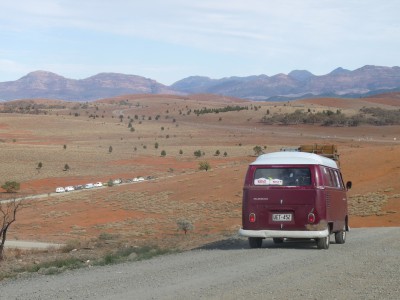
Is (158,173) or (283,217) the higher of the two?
(283,217)

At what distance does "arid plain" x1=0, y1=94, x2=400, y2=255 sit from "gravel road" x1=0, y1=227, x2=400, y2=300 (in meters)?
5.89

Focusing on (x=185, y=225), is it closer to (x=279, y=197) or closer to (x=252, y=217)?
(x=252, y=217)

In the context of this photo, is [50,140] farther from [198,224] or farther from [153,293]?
[153,293]

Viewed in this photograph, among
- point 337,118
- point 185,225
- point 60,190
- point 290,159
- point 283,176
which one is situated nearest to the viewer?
point 283,176

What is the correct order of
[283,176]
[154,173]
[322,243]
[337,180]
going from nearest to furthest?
1. [283,176]
2. [322,243]
3. [337,180]
4. [154,173]

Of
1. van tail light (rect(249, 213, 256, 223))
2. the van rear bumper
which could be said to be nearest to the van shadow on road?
the van rear bumper

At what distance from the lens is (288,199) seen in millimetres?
16188

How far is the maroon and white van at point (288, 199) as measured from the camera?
52.9ft

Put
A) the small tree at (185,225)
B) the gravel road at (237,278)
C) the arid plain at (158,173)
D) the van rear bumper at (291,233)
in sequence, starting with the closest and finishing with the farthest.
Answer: the gravel road at (237,278)
the van rear bumper at (291,233)
the small tree at (185,225)
the arid plain at (158,173)

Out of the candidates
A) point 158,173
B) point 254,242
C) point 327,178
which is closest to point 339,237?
point 327,178

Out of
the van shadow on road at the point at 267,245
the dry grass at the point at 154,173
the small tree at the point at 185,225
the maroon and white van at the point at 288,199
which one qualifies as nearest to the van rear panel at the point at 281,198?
the maroon and white van at the point at 288,199

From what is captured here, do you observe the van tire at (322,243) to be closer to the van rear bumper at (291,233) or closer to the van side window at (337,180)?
the van rear bumper at (291,233)

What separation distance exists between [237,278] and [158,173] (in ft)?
188

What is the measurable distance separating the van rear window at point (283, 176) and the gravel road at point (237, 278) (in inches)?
65.7
